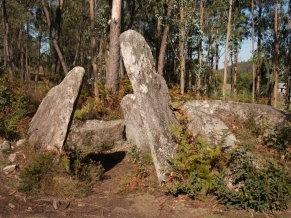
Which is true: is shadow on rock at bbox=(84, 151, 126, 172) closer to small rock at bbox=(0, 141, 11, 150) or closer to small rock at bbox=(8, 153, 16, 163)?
small rock at bbox=(8, 153, 16, 163)

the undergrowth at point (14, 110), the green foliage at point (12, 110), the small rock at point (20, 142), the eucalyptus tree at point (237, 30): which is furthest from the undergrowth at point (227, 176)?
the eucalyptus tree at point (237, 30)

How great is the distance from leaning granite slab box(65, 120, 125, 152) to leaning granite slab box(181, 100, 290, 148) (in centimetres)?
210

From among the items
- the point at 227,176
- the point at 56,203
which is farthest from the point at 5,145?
the point at 227,176

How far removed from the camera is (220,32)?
837 inches

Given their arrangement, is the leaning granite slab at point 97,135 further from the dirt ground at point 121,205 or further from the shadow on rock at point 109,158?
the dirt ground at point 121,205

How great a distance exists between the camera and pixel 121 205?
18.0ft

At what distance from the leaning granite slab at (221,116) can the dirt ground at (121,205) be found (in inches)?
54.0

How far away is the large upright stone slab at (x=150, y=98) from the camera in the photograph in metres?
6.08

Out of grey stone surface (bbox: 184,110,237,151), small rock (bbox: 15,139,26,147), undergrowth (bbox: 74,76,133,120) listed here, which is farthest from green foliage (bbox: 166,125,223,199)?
undergrowth (bbox: 74,76,133,120)

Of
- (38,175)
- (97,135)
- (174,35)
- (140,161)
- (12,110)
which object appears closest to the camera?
(38,175)

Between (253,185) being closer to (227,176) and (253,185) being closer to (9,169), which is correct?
(227,176)

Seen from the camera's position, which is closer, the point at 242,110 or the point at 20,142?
the point at 20,142

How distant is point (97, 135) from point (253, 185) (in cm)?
455

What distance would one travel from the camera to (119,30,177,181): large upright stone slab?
608cm
